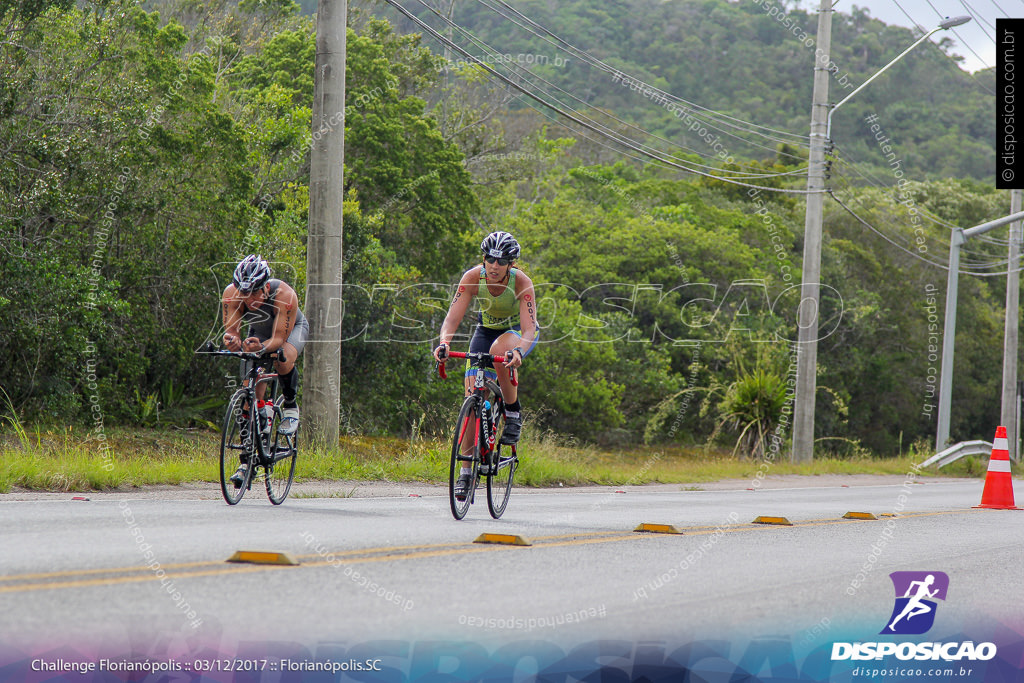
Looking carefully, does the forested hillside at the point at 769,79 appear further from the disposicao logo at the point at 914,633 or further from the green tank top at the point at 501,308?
the disposicao logo at the point at 914,633

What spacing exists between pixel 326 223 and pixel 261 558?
29.3ft

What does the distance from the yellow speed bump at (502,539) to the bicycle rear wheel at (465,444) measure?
2.63 ft

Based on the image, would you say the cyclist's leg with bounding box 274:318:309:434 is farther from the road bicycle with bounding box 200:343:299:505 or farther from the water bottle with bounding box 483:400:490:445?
the water bottle with bounding box 483:400:490:445

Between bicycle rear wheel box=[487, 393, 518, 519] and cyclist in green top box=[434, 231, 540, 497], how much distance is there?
0.09 metres

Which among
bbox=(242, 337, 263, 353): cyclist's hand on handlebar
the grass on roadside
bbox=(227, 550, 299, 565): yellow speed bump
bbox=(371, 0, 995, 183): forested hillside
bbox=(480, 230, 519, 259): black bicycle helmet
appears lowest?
the grass on roadside

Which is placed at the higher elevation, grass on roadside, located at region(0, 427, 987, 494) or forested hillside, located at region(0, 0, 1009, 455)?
forested hillside, located at region(0, 0, 1009, 455)

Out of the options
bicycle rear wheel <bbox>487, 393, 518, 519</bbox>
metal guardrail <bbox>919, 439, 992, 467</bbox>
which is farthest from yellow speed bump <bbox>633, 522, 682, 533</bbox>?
metal guardrail <bbox>919, 439, 992, 467</bbox>

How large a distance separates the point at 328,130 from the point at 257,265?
5.99 meters

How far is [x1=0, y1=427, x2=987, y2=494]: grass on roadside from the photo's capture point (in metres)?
11.0

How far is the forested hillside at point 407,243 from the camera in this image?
1778 cm

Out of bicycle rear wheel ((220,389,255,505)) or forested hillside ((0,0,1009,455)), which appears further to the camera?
forested hillside ((0,0,1009,455))

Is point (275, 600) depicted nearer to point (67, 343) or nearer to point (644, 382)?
point (67, 343)

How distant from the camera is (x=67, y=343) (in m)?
17.3

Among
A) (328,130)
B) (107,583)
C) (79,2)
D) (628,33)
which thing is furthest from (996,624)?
(628,33)
